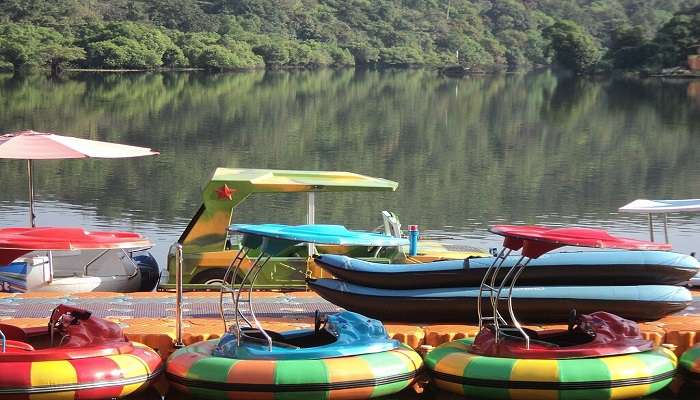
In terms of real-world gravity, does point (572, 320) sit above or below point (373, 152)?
above

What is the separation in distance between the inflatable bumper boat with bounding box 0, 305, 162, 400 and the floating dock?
602 millimetres

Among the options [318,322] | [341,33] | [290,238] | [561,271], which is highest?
[290,238]

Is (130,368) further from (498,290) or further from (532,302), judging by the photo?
(532,302)

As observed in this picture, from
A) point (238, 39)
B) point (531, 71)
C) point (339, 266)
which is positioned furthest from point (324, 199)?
point (531, 71)

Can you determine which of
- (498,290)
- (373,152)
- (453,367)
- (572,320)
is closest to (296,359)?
(453,367)

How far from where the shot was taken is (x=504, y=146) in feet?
123

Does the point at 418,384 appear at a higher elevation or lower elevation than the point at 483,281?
lower

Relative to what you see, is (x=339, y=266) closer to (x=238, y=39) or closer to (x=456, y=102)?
(x=456, y=102)

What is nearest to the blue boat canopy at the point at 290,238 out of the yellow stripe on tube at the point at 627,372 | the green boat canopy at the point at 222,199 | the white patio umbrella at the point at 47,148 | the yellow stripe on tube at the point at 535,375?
the yellow stripe on tube at the point at 535,375

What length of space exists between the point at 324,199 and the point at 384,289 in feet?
36.6

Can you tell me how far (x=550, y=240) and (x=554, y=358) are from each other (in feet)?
2.88

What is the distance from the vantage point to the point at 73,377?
9352mm

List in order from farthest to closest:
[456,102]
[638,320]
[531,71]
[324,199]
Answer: [531,71] → [456,102] → [324,199] → [638,320]

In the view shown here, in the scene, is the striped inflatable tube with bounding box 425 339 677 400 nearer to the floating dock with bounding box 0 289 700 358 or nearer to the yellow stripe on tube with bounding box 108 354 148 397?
the floating dock with bounding box 0 289 700 358
